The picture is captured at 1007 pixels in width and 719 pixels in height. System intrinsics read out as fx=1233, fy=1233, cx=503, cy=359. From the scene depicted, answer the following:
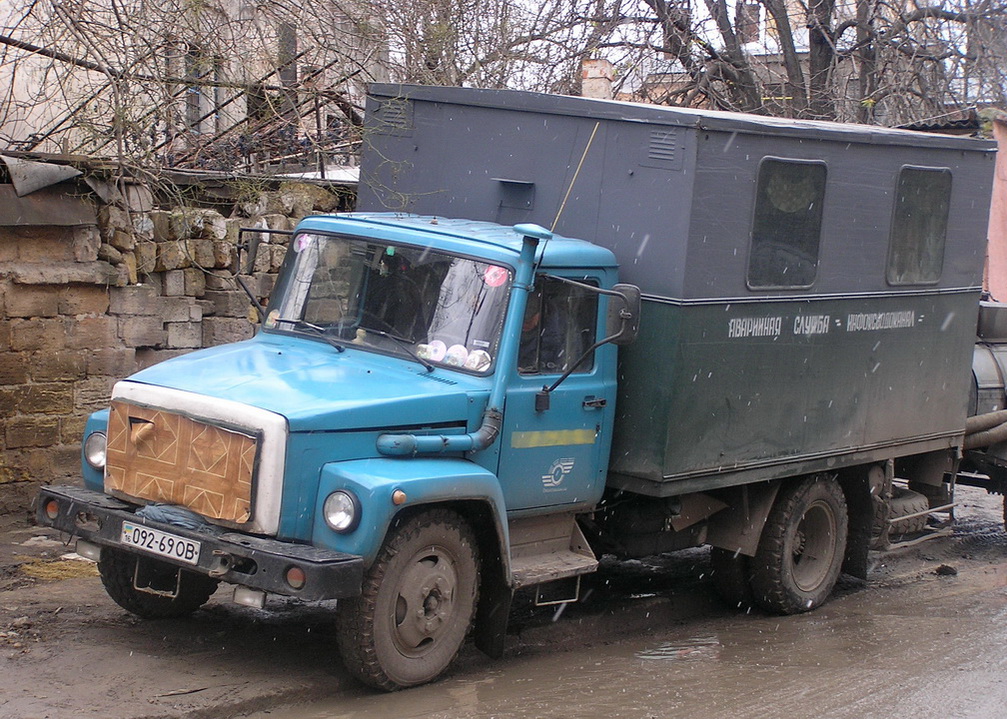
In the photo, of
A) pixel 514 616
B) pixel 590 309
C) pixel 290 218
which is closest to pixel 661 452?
pixel 590 309

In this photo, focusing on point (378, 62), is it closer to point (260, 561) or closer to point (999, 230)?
point (260, 561)

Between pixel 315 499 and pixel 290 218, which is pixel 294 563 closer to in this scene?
pixel 315 499

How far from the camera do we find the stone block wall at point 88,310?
809 cm

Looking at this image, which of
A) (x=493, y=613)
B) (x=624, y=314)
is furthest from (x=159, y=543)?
(x=624, y=314)

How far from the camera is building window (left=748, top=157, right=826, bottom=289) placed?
22.5 feet

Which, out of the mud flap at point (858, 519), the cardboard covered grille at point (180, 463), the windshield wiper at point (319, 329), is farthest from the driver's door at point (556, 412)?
the mud flap at point (858, 519)

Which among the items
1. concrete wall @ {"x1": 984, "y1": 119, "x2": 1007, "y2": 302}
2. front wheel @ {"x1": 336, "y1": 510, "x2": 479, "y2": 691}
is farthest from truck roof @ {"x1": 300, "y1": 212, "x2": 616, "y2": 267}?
concrete wall @ {"x1": 984, "y1": 119, "x2": 1007, "y2": 302}

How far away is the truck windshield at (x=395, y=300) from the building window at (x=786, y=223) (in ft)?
5.63

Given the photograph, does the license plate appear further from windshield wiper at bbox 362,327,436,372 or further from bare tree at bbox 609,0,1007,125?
bare tree at bbox 609,0,1007,125

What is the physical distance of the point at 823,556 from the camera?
8109 millimetres

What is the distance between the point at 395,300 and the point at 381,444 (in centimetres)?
97

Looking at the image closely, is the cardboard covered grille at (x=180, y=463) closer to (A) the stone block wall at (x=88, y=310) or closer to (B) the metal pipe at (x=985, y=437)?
(A) the stone block wall at (x=88, y=310)

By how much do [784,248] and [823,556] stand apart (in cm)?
225

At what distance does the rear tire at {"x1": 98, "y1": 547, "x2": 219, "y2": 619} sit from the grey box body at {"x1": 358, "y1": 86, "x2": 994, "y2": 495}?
228 centimetres
